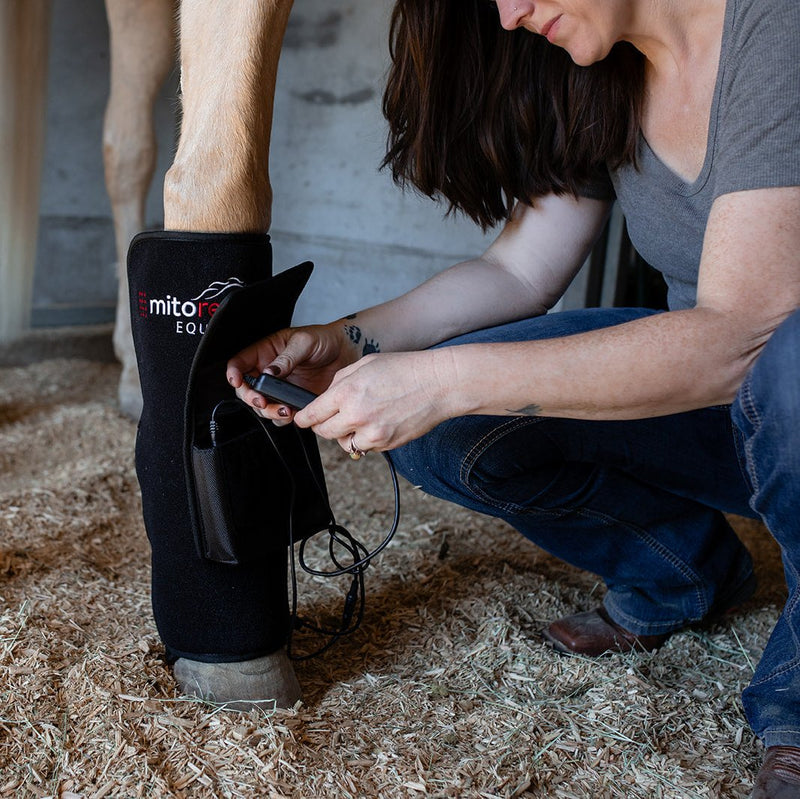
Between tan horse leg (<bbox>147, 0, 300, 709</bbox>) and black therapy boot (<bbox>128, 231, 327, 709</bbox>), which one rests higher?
tan horse leg (<bbox>147, 0, 300, 709</bbox>)

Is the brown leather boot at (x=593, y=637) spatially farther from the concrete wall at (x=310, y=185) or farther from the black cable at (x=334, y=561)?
the concrete wall at (x=310, y=185)

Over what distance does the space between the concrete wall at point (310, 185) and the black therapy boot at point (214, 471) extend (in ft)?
5.86

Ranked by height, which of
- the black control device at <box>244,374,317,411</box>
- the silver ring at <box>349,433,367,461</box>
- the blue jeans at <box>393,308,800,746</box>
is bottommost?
the blue jeans at <box>393,308,800,746</box>

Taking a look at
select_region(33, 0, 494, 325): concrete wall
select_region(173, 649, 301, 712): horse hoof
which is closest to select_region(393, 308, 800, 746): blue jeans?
select_region(173, 649, 301, 712): horse hoof

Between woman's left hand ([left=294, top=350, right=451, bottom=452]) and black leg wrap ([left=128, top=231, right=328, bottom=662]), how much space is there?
156 millimetres

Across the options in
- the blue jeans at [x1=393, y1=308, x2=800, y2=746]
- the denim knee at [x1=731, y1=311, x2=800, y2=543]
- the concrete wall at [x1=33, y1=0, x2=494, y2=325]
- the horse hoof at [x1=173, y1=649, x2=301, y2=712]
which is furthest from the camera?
the concrete wall at [x1=33, y1=0, x2=494, y2=325]

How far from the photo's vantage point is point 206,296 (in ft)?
3.46

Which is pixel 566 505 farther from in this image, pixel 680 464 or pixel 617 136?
pixel 617 136

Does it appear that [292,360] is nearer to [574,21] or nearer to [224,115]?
[224,115]

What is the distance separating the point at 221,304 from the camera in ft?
3.31

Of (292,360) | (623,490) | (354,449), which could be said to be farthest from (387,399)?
(623,490)

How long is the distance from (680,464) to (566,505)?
0.53ft

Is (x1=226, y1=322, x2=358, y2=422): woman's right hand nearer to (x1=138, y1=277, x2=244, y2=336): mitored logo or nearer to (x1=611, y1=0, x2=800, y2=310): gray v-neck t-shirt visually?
(x1=138, y1=277, x2=244, y2=336): mitored logo

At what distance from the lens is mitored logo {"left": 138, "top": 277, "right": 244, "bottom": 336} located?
3.46 feet
